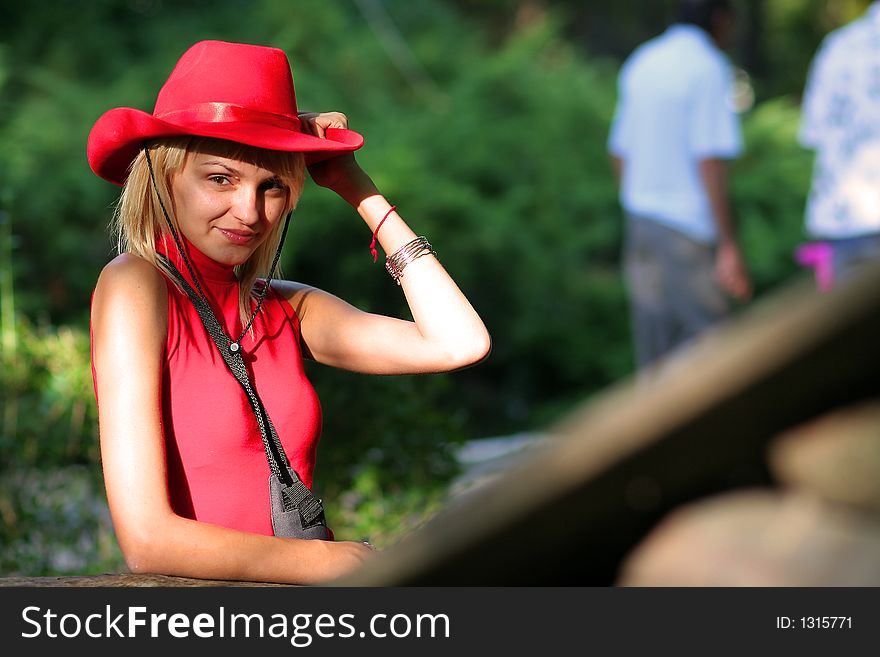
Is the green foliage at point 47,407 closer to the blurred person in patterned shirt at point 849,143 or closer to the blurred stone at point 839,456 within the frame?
the blurred person in patterned shirt at point 849,143

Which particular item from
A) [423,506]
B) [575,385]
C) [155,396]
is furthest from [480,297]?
[155,396]

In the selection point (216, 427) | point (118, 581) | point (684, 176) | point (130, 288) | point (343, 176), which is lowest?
point (118, 581)

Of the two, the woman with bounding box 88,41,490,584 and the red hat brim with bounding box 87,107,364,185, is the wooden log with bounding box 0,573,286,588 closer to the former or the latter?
the woman with bounding box 88,41,490,584

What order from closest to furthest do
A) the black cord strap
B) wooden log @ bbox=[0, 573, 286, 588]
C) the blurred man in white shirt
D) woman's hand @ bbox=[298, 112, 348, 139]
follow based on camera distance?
wooden log @ bbox=[0, 573, 286, 588]
the black cord strap
woman's hand @ bbox=[298, 112, 348, 139]
the blurred man in white shirt

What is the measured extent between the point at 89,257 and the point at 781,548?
243 inches

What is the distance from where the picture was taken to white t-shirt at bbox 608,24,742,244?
5.49m

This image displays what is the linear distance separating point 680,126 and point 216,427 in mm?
3966

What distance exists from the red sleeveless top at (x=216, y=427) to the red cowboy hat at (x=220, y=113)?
211 millimetres

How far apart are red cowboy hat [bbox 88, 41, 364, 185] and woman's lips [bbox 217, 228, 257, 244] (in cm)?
17

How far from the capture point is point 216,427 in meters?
2.04

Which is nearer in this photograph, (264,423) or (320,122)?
(264,423)

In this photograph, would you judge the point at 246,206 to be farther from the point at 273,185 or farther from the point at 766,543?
the point at 766,543

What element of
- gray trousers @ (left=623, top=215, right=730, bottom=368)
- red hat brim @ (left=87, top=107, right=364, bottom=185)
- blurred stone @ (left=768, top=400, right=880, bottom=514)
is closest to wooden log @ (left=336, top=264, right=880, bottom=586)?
blurred stone @ (left=768, top=400, right=880, bottom=514)

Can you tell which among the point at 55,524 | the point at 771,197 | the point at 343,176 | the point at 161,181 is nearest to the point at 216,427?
the point at 161,181
